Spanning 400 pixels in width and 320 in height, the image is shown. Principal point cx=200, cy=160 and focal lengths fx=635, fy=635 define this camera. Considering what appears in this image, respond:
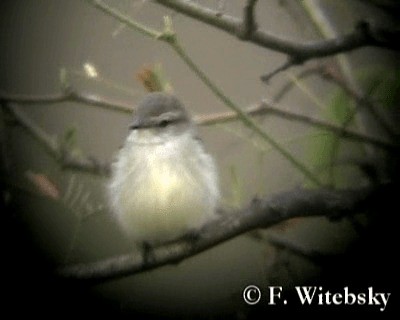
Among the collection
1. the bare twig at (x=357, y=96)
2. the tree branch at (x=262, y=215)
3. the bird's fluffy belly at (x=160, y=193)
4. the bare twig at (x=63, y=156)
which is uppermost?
the bare twig at (x=357, y=96)

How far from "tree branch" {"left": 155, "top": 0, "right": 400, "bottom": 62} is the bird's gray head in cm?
8

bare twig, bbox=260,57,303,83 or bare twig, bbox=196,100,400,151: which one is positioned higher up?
bare twig, bbox=260,57,303,83

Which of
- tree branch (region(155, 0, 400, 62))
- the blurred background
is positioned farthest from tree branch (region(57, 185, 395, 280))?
tree branch (region(155, 0, 400, 62))

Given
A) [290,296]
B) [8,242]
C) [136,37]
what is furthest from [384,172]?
[8,242]

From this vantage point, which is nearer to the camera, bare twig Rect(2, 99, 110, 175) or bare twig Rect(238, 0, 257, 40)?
bare twig Rect(238, 0, 257, 40)

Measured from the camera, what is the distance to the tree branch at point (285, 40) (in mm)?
528

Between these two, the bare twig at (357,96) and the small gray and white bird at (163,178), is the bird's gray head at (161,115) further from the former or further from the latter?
the bare twig at (357,96)

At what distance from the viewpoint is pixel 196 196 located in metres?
0.59

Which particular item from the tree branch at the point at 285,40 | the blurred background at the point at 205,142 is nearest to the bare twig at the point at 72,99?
the blurred background at the point at 205,142

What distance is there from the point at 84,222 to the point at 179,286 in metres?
0.11

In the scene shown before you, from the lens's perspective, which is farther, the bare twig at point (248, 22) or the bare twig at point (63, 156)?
the bare twig at point (63, 156)

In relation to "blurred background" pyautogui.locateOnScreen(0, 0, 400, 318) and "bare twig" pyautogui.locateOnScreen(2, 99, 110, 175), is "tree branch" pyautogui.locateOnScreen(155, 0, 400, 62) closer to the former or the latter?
"blurred background" pyautogui.locateOnScreen(0, 0, 400, 318)

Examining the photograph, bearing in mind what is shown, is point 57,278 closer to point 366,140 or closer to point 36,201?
point 36,201

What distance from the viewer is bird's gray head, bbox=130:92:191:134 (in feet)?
1.89
